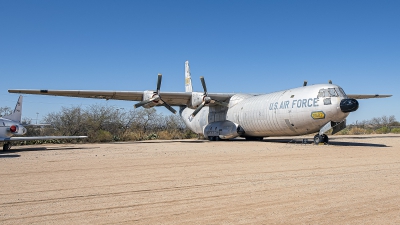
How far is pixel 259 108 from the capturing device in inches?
960

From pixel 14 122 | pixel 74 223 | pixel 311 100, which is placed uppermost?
pixel 311 100

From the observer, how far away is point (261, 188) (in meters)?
6.87

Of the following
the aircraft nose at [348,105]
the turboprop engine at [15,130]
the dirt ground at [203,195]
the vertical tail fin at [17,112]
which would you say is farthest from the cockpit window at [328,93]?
the vertical tail fin at [17,112]

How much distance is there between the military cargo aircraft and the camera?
769 inches

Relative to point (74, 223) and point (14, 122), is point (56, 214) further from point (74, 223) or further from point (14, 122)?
point (14, 122)

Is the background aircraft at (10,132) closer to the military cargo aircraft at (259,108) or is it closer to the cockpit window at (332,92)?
the military cargo aircraft at (259,108)

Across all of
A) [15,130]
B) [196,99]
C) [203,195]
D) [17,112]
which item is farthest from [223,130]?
[203,195]

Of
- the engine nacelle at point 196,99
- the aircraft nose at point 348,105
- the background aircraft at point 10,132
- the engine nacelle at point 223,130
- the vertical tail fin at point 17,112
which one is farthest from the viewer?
the engine nacelle at point 196,99

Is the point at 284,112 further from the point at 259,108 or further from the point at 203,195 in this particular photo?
the point at 203,195

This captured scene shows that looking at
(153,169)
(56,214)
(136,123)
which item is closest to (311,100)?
(153,169)

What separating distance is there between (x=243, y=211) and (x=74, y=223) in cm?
221

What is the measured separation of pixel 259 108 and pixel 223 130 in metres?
4.75

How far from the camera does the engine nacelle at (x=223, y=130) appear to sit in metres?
27.3

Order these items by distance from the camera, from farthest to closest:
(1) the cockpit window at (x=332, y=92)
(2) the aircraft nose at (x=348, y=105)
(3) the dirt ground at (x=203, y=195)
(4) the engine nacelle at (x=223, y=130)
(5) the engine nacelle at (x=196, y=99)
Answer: (5) the engine nacelle at (x=196, y=99) → (4) the engine nacelle at (x=223, y=130) → (1) the cockpit window at (x=332, y=92) → (2) the aircraft nose at (x=348, y=105) → (3) the dirt ground at (x=203, y=195)
